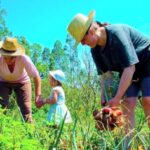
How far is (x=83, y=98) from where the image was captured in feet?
11.6

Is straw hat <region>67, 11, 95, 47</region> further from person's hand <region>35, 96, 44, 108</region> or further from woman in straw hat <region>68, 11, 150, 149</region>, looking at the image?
person's hand <region>35, 96, 44, 108</region>

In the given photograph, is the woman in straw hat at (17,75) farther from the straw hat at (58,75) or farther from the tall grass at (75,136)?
the tall grass at (75,136)

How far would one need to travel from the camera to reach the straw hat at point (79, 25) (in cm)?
394

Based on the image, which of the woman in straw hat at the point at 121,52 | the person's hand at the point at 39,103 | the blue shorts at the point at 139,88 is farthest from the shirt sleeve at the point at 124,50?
the person's hand at the point at 39,103

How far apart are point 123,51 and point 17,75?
2.43 meters

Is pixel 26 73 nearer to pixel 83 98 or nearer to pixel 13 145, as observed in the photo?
pixel 83 98

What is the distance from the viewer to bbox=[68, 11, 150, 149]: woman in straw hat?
13.0ft

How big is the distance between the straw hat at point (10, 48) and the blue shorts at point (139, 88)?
203cm

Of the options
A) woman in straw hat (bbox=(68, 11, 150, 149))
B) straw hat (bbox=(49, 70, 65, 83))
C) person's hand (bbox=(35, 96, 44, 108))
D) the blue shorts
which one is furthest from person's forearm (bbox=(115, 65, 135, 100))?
straw hat (bbox=(49, 70, 65, 83))

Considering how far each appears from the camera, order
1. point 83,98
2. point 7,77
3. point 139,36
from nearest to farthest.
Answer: point 83,98 → point 139,36 → point 7,77

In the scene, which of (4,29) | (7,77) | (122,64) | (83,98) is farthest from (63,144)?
(4,29)

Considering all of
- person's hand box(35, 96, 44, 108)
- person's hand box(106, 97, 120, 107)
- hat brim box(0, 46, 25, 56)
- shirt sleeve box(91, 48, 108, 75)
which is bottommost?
person's hand box(106, 97, 120, 107)

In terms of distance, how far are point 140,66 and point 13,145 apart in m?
2.13

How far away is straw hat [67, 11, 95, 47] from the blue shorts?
0.69 metres
